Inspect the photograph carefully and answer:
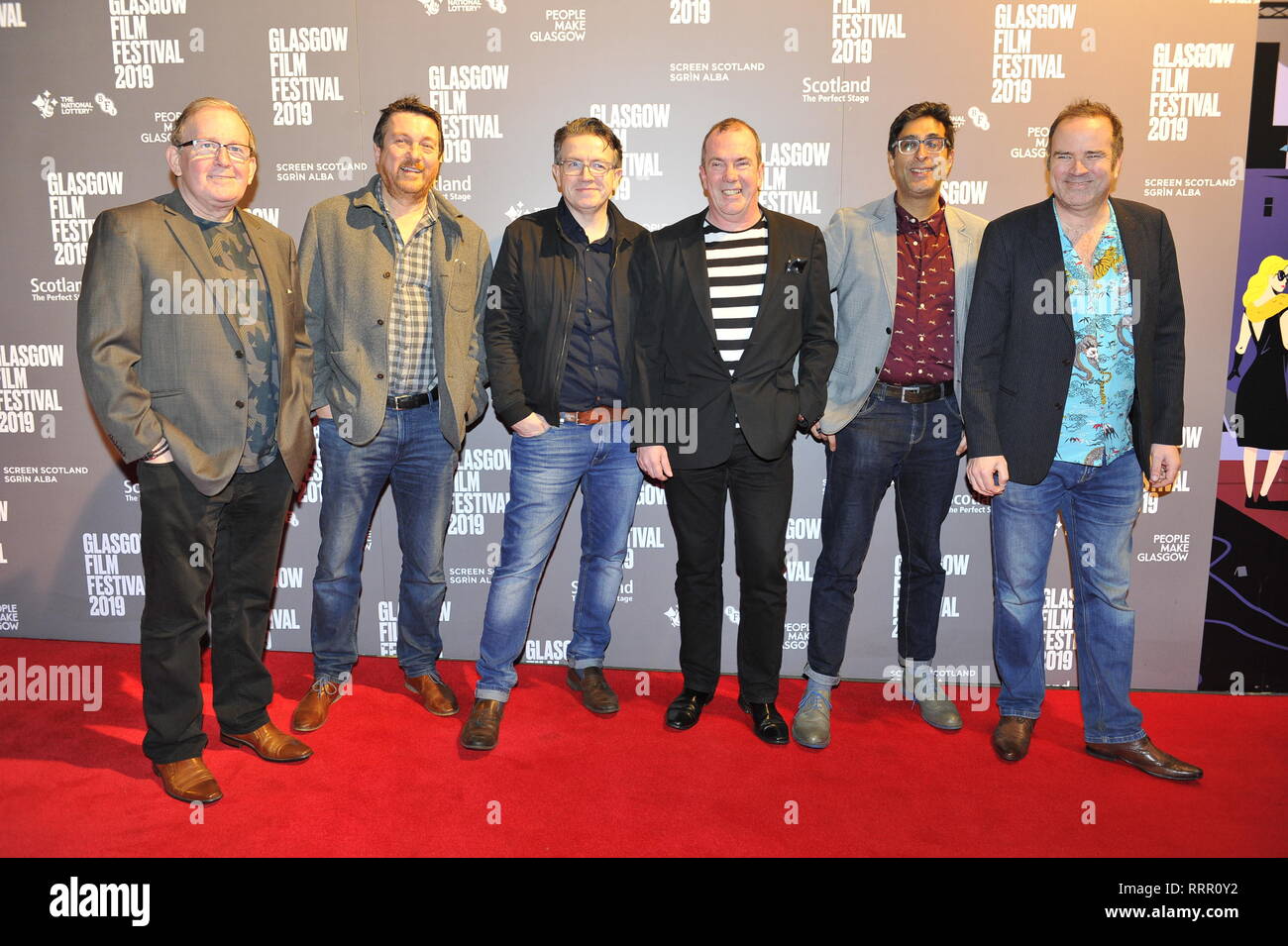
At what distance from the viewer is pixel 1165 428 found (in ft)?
10.4

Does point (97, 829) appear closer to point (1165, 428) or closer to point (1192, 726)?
point (1165, 428)

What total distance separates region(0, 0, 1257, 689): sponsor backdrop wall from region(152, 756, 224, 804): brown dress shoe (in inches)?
52.1

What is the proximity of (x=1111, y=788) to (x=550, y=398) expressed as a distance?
2.49m

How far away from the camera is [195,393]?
113 inches

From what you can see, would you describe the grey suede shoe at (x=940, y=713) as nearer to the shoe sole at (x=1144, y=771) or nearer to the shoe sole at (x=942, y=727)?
the shoe sole at (x=942, y=727)

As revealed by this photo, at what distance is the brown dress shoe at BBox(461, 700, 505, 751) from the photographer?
10.9ft

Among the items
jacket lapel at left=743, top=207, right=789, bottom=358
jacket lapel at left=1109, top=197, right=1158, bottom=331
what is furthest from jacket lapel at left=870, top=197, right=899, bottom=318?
jacket lapel at left=1109, top=197, right=1158, bottom=331

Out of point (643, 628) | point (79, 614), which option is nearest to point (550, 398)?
point (643, 628)

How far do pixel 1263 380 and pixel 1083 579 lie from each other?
148 cm

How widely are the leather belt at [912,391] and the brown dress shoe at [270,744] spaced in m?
2.57

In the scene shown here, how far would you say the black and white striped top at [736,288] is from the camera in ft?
10.6

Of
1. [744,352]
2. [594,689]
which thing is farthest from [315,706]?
[744,352]

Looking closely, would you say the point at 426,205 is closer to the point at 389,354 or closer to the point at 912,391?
the point at 389,354

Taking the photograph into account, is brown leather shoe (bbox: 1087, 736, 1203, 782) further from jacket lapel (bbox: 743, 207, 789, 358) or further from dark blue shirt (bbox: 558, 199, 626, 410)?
dark blue shirt (bbox: 558, 199, 626, 410)
